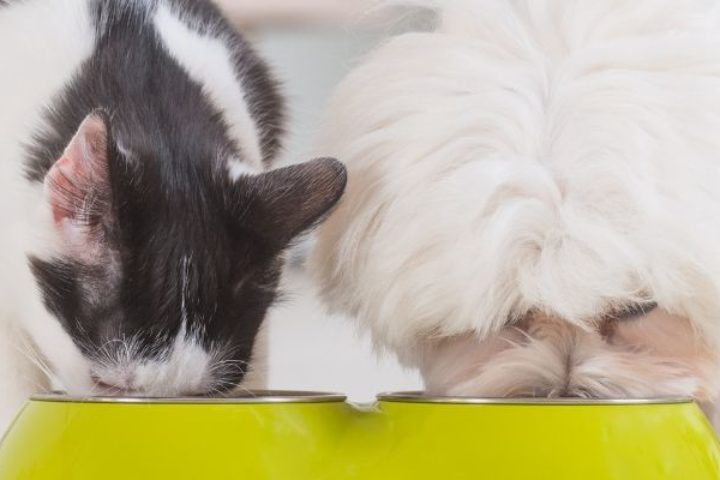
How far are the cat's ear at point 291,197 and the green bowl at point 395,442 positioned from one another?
0.29 metres

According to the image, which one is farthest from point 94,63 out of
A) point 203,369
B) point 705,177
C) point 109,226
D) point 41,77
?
point 705,177

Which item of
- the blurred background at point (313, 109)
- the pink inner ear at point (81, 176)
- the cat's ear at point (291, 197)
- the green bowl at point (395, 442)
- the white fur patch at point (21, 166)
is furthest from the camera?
the blurred background at point (313, 109)

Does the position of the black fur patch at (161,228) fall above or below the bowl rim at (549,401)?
above

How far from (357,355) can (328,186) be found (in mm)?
786

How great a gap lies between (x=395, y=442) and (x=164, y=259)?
368 millimetres

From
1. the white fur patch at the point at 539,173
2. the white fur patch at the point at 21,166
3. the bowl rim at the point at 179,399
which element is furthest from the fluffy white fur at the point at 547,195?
the white fur patch at the point at 21,166

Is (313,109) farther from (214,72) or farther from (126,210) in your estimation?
(126,210)

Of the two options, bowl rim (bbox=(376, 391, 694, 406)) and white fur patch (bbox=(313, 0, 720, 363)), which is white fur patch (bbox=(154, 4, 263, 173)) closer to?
white fur patch (bbox=(313, 0, 720, 363))

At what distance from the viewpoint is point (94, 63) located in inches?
52.5

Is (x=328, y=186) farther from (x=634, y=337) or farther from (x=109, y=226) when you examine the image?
(x=634, y=337)

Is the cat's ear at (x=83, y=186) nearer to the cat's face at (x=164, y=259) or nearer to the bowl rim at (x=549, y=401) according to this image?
the cat's face at (x=164, y=259)

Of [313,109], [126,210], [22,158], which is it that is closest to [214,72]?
[313,109]

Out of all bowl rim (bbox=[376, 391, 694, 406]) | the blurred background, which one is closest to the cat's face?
the blurred background

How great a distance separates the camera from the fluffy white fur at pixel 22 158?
3.96ft
